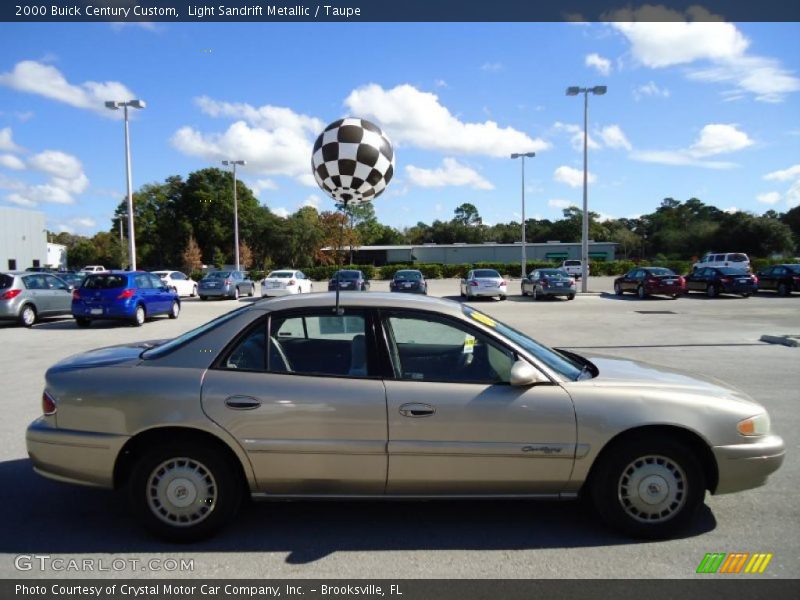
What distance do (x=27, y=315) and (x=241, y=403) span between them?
1636cm

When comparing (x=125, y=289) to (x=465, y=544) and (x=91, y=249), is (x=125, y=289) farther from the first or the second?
(x=91, y=249)

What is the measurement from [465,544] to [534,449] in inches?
29.8

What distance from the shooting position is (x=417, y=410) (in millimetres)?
3609

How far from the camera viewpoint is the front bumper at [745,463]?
3.73 m

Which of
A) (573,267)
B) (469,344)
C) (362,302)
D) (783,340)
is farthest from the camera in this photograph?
(573,267)

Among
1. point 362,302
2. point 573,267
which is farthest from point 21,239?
point 362,302

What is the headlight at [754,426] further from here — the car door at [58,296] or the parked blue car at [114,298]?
the car door at [58,296]

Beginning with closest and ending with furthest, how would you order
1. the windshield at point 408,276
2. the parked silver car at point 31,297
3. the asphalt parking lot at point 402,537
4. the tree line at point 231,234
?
the asphalt parking lot at point 402,537, the parked silver car at point 31,297, the windshield at point 408,276, the tree line at point 231,234

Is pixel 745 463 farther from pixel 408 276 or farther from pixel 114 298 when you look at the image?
pixel 408 276

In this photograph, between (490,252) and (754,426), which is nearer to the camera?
(754,426)

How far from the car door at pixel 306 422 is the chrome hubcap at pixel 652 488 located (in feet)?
5.17

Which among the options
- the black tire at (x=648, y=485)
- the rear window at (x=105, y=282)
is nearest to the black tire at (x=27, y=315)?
the rear window at (x=105, y=282)

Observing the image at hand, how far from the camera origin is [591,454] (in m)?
3.65

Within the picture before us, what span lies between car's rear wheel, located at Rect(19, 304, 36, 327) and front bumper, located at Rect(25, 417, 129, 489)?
15224 millimetres
